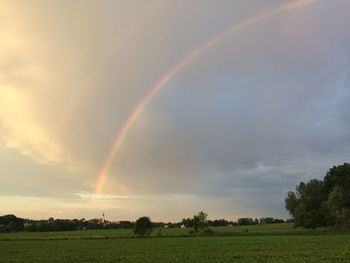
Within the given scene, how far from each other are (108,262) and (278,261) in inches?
604

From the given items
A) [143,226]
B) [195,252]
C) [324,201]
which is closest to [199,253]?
[195,252]

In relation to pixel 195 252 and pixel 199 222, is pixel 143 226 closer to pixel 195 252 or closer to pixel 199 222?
pixel 199 222

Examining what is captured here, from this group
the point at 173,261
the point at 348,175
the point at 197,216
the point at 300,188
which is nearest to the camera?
the point at 173,261

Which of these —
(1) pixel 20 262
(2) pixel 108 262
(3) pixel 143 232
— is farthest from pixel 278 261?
(3) pixel 143 232

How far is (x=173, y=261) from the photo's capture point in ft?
141

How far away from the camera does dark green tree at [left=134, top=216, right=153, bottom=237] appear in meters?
148

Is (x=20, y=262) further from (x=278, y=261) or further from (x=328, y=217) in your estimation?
(x=328, y=217)

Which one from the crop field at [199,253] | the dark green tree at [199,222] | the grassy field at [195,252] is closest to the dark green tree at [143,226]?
the dark green tree at [199,222]

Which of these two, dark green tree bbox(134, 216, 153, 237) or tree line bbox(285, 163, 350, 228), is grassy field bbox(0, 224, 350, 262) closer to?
tree line bbox(285, 163, 350, 228)

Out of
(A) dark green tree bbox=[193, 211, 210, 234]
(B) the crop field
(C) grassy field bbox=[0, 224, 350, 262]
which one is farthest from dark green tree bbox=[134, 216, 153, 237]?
(B) the crop field

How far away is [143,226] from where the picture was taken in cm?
14762

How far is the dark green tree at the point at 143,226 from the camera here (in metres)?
148

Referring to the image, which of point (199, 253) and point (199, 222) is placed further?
point (199, 222)

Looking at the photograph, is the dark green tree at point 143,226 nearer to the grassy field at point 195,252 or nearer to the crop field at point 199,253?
the grassy field at point 195,252
